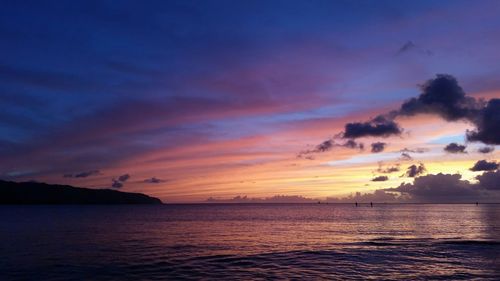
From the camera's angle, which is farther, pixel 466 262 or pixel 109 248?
pixel 109 248

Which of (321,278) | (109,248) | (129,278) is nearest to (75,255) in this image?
(109,248)

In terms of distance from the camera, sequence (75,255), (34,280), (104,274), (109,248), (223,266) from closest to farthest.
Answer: (34,280) → (104,274) → (223,266) → (75,255) → (109,248)

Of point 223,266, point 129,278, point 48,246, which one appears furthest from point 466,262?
point 48,246

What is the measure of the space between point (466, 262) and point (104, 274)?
37298 millimetres

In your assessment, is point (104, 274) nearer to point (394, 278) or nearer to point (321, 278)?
point (321, 278)

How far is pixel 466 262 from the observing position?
46094mm

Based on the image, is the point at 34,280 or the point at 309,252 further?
the point at 309,252

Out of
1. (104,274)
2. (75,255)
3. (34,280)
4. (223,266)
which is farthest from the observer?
(75,255)

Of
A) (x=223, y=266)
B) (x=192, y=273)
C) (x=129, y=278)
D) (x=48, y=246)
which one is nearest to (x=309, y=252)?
(x=223, y=266)

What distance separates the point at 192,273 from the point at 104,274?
26.5 feet

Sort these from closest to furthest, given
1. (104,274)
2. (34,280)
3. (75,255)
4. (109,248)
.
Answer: (34,280)
(104,274)
(75,255)
(109,248)

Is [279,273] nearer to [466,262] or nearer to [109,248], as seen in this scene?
[466,262]

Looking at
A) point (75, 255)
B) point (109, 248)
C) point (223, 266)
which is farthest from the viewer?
point (109, 248)

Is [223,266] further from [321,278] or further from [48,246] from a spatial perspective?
[48,246]
